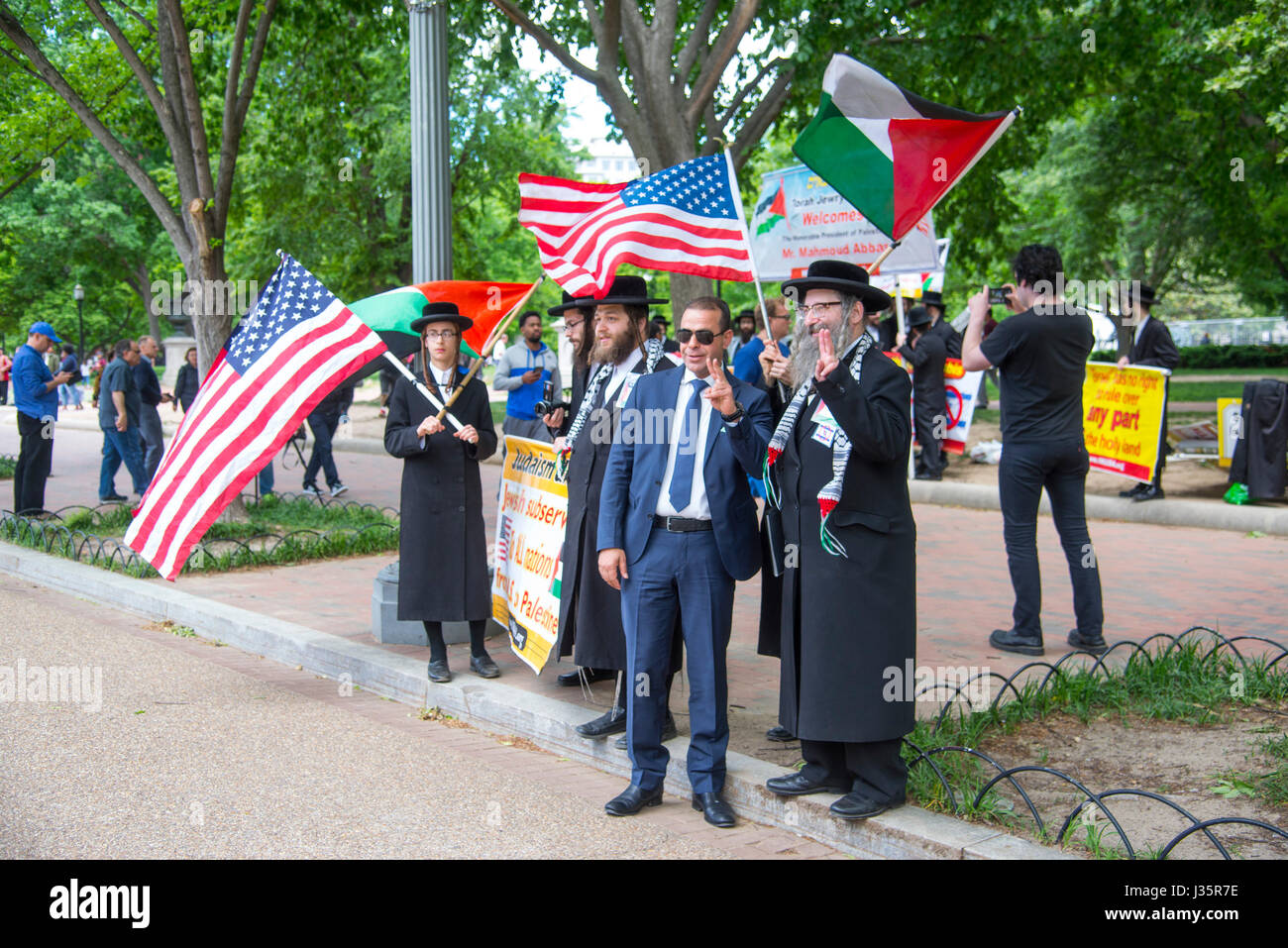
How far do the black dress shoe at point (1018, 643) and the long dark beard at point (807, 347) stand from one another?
124 inches

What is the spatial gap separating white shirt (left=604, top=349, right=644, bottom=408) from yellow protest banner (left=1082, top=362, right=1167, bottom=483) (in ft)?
24.6

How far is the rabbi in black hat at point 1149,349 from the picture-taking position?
38.0ft

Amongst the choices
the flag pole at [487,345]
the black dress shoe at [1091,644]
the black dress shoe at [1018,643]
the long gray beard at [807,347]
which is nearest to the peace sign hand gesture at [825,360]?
the long gray beard at [807,347]

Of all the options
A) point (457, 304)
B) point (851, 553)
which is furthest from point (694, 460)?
point (457, 304)

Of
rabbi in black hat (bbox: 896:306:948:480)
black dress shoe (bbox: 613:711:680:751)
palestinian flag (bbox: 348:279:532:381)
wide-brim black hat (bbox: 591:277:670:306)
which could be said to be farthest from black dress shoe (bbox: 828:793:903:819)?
rabbi in black hat (bbox: 896:306:948:480)

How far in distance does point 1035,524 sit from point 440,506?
3.38m

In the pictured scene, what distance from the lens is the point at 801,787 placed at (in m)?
4.64

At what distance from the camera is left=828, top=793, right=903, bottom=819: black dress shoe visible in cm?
434

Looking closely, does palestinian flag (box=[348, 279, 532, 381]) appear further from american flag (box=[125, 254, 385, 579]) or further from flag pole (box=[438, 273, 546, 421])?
american flag (box=[125, 254, 385, 579])

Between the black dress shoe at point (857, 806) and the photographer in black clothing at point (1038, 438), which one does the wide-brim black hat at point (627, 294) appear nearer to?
the photographer in black clothing at point (1038, 438)
